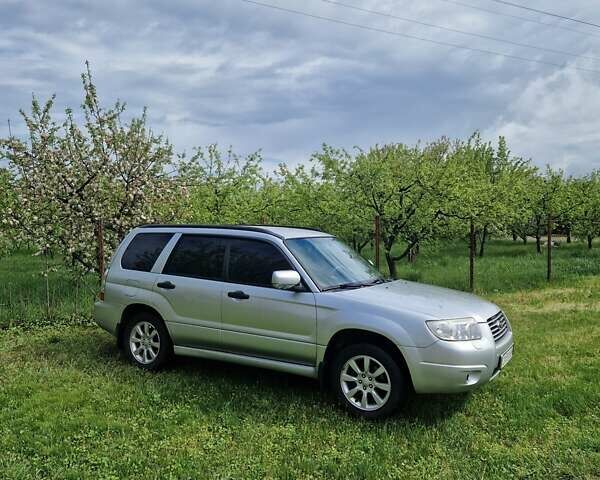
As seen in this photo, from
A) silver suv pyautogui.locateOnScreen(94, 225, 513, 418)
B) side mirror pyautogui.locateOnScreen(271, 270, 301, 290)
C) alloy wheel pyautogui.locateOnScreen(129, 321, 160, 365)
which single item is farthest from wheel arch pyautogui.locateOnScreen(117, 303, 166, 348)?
side mirror pyautogui.locateOnScreen(271, 270, 301, 290)

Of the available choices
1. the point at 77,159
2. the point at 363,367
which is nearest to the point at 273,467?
the point at 363,367

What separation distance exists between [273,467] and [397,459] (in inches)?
35.6

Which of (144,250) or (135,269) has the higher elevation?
(144,250)

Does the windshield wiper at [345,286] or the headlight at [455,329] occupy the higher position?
the windshield wiper at [345,286]

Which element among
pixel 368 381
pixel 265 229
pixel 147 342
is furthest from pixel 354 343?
pixel 147 342

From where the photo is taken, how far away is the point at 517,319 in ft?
29.5

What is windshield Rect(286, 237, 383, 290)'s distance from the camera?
5.32 meters

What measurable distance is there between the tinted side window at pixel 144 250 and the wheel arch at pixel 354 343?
2.47 m

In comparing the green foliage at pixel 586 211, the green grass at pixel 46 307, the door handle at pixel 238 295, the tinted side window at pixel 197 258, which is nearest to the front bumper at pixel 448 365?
the door handle at pixel 238 295

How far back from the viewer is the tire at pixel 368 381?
181 inches

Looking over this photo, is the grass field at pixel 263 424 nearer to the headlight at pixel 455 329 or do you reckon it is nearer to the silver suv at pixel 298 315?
the silver suv at pixel 298 315

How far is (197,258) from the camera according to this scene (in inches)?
235

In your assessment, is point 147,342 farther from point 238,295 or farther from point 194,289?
point 238,295

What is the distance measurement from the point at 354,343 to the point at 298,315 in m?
0.58
